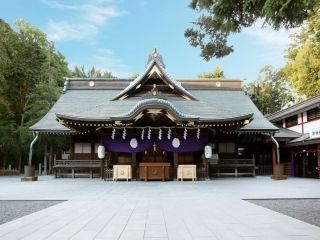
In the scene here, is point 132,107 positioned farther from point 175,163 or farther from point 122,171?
point 175,163

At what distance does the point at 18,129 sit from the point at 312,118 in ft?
71.1

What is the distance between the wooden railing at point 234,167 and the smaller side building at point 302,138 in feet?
10.6

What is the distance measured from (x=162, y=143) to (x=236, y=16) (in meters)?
13.3

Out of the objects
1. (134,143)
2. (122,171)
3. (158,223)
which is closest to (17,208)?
(158,223)

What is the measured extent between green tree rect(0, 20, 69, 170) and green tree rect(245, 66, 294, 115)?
23887 millimetres

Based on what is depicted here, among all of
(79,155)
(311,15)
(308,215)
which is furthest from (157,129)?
(311,15)

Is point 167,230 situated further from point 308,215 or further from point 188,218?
point 308,215

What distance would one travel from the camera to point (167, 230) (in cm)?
575

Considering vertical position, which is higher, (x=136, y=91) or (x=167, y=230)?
(x=136, y=91)

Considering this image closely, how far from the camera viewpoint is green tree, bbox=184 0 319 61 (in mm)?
5648

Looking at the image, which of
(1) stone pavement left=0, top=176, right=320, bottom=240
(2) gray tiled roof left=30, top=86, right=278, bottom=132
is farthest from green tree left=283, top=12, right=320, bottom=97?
(1) stone pavement left=0, top=176, right=320, bottom=240

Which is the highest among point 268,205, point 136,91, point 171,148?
point 136,91

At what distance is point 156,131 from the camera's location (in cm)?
1983

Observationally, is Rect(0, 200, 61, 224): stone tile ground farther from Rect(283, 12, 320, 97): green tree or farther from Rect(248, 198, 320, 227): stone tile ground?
Rect(283, 12, 320, 97): green tree
